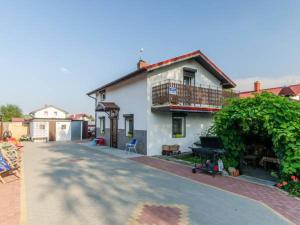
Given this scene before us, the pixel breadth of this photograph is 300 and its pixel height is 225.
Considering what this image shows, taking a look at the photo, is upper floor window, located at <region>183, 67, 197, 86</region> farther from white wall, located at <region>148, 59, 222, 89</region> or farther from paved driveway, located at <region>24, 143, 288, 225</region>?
paved driveway, located at <region>24, 143, 288, 225</region>

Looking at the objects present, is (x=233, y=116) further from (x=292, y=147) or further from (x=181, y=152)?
(x=181, y=152)

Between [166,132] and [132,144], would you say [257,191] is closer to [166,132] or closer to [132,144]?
[166,132]

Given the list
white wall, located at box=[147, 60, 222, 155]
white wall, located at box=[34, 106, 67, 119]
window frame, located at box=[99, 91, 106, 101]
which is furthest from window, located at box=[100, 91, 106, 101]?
white wall, located at box=[34, 106, 67, 119]

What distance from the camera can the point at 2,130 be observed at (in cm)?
2167

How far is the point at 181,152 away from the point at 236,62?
10.1m

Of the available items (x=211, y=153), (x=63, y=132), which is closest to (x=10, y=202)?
(x=211, y=153)

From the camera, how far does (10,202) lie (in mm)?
4875

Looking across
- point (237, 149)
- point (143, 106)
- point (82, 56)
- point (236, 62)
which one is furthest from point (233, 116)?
point (82, 56)

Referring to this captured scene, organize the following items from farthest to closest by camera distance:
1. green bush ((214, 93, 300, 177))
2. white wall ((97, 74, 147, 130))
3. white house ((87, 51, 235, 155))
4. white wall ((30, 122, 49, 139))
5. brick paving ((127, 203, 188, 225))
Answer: white wall ((30, 122, 49, 139)) → white wall ((97, 74, 147, 130)) → white house ((87, 51, 235, 155)) → green bush ((214, 93, 300, 177)) → brick paving ((127, 203, 188, 225))

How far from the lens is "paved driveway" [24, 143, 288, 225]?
160 inches

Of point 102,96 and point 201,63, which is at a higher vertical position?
point 201,63

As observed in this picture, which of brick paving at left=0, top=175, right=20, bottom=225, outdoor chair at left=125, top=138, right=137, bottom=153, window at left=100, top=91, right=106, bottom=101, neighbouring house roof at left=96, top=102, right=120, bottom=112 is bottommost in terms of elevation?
brick paving at left=0, top=175, right=20, bottom=225

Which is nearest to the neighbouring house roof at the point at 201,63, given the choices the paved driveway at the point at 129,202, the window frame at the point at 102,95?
the window frame at the point at 102,95

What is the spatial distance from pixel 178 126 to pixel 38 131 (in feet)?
56.8
